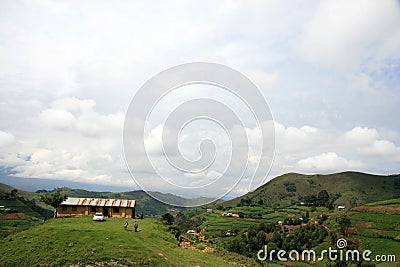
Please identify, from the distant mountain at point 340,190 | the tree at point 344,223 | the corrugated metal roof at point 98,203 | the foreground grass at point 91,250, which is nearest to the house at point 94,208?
the corrugated metal roof at point 98,203

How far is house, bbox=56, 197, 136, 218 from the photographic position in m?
42.3

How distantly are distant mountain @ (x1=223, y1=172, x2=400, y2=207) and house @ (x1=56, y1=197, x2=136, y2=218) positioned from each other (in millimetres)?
115501

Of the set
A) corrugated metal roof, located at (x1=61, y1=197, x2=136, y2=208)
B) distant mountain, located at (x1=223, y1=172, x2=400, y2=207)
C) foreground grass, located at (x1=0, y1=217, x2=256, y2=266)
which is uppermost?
distant mountain, located at (x1=223, y1=172, x2=400, y2=207)

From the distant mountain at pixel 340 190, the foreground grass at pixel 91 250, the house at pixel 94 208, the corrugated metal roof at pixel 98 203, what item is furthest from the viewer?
the distant mountain at pixel 340 190

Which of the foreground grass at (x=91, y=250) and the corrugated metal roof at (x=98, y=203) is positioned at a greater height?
the corrugated metal roof at (x=98, y=203)

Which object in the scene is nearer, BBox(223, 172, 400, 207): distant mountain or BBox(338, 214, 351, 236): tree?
BBox(338, 214, 351, 236): tree

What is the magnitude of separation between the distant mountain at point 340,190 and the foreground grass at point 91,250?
418 ft

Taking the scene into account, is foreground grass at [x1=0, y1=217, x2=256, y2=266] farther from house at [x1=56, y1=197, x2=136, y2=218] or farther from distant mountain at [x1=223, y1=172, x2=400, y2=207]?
distant mountain at [x1=223, y1=172, x2=400, y2=207]

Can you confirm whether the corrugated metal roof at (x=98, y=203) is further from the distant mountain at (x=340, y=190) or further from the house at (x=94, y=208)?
the distant mountain at (x=340, y=190)

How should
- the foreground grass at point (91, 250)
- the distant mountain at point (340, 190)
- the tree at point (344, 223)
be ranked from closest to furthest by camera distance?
the foreground grass at point (91, 250) < the tree at point (344, 223) < the distant mountain at point (340, 190)

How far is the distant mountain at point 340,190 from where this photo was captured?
490ft

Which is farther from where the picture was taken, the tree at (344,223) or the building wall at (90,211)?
the tree at (344,223)

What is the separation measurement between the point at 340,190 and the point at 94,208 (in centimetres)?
15314

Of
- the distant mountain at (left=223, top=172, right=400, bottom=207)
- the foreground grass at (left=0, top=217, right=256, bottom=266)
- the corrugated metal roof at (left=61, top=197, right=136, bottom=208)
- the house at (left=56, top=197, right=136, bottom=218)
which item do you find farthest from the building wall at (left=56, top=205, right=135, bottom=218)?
the distant mountain at (left=223, top=172, right=400, bottom=207)
